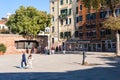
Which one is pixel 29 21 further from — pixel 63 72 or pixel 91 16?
pixel 63 72

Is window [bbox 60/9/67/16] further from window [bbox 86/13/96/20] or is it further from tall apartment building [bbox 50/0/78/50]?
window [bbox 86/13/96/20]

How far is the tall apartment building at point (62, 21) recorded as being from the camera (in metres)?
89.9

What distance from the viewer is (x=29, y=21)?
77.2 metres

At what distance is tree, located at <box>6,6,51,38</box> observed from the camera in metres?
75.0

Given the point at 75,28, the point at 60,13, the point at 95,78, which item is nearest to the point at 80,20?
the point at 75,28

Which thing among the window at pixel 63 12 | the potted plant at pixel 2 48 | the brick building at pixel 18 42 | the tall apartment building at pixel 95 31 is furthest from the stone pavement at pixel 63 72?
the window at pixel 63 12

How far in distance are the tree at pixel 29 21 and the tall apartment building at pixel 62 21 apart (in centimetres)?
1277

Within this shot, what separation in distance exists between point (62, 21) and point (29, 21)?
17.8m

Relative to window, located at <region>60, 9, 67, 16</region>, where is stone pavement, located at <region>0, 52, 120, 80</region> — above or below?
below

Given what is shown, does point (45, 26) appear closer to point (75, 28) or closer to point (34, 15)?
point (34, 15)

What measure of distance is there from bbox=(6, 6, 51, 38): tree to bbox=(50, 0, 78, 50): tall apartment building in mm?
12772

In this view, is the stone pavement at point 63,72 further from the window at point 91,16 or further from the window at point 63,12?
the window at point 63,12

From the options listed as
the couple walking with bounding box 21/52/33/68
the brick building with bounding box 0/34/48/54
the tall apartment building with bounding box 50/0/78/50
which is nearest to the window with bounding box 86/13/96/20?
the tall apartment building with bounding box 50/0/78/50

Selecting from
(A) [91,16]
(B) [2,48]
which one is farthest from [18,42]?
(A) [91,16]
